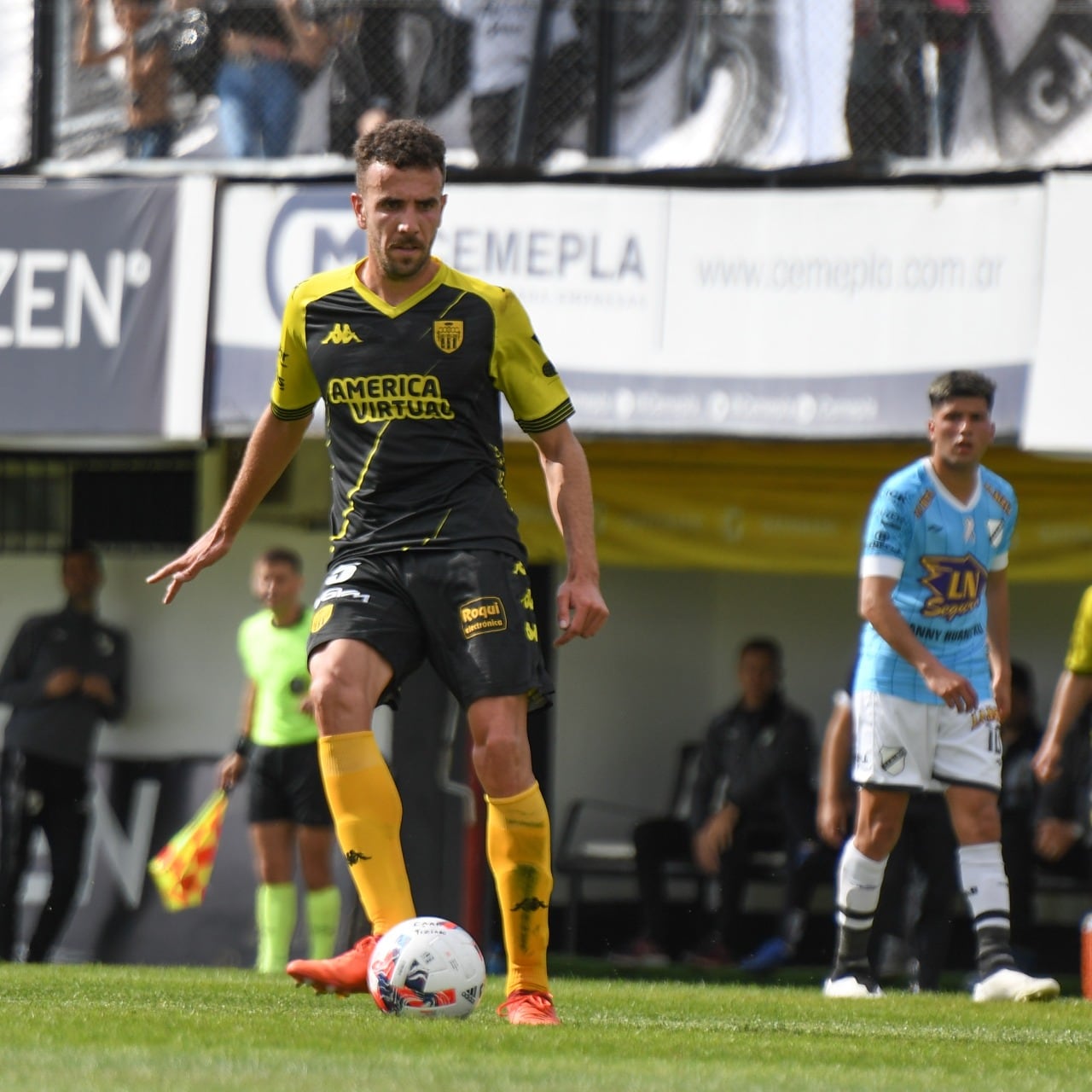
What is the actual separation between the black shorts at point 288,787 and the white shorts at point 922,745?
11.3 ft

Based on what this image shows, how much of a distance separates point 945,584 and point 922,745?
59 centimetres

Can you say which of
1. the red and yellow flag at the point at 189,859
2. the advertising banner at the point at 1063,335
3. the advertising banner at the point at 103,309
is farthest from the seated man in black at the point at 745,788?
the advertising banner at the point at 103,309

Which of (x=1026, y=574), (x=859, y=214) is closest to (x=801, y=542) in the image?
(x=1026, y=574)

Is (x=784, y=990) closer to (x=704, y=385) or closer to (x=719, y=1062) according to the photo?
(x=704, y=385)

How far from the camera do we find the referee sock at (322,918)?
10758mm

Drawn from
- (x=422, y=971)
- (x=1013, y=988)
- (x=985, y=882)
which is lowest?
(x=1013, y=988)

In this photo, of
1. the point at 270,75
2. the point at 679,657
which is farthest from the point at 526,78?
the point at 679,657

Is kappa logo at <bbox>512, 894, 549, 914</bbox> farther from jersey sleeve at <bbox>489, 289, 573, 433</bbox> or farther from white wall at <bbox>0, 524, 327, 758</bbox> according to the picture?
white wall at <bbox>0, 524, 327, 758</bbox>

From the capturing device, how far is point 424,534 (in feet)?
18.6

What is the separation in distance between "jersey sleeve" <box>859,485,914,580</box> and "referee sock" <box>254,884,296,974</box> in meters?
4.03

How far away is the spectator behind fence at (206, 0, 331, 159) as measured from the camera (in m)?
11.8

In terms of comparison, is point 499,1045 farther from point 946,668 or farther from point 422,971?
point 946,668

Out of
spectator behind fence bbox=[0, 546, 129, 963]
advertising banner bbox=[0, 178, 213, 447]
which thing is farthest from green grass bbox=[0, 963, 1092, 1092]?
spectator behind fence bbox=[0, 546, 129, 963]

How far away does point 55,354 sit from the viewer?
11398 millimetres
